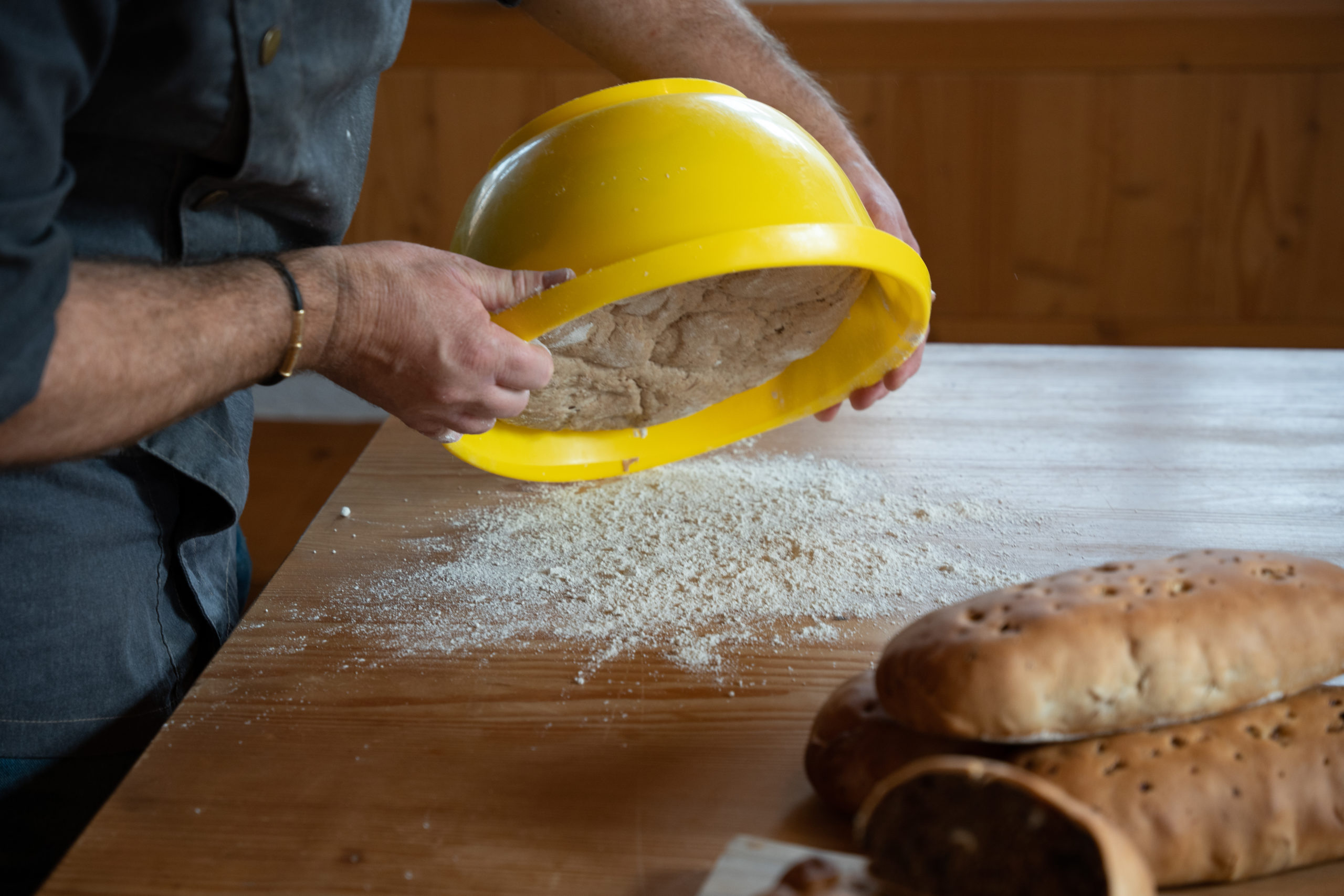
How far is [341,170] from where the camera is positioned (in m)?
0.84

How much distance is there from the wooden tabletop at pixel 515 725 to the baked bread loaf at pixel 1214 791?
2 cm

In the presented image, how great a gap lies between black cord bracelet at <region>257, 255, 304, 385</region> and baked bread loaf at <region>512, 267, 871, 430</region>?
18cm

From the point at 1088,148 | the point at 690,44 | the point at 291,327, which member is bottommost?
the point at 1088,148

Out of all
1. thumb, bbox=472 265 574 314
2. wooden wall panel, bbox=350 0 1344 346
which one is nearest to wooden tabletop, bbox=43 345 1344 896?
thumb, bbox=472 265 574 314

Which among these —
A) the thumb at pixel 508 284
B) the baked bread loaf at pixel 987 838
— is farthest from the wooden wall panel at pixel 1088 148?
the baked bread loaf at pixel 987 838

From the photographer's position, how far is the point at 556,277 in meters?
0.69

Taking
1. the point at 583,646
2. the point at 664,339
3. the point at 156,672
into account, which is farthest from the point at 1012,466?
the point at 156,672

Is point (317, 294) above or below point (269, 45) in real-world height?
below

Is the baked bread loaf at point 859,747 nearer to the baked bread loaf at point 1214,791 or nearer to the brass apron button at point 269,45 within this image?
the baked bread loaf at point 1214,791

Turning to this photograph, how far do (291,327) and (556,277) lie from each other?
6.5 inches

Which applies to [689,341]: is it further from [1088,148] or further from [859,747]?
[1088,148]

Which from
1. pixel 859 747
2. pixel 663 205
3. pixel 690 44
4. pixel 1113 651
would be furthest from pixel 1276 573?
pixel 690 44

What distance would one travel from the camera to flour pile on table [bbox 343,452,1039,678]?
30.5 inches

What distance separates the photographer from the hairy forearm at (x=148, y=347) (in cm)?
57
